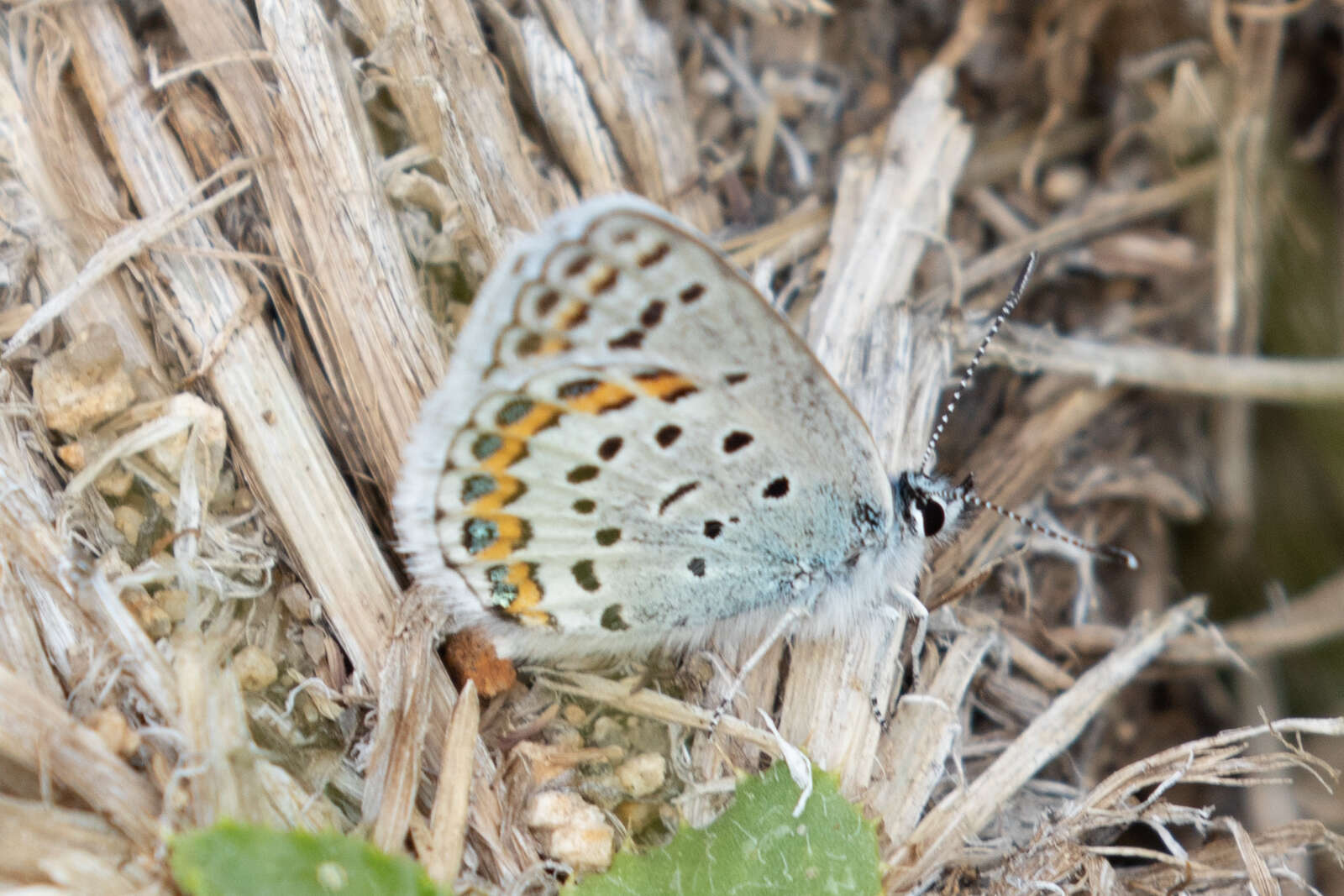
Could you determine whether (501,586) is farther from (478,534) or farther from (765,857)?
(765,857)

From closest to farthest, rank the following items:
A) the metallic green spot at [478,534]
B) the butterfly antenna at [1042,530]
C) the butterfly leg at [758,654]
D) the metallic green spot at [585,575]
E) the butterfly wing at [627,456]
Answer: the butterfly wing at [627,456]
the metallic green spot at [478,534]
the metallic green spot at [585,575]
the butterfly leg at [758,654]
the butterfly antenna at [1042,530]

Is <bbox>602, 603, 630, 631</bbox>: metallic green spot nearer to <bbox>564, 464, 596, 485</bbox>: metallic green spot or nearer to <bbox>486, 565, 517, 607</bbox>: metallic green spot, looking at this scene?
<bbox>486, 565, 517, 607</bbox>: metallic green spot

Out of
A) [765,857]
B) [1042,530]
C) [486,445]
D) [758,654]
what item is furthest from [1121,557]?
[486,445]

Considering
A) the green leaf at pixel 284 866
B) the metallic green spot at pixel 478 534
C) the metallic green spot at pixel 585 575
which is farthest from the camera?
the metallic green spot at pixel 585 575

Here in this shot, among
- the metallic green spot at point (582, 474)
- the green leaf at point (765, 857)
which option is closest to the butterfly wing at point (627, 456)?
the metallic green spot at point (582, 474)

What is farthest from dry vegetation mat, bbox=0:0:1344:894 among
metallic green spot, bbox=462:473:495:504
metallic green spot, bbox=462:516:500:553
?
metallic green spot, bbox=462:473:495:504

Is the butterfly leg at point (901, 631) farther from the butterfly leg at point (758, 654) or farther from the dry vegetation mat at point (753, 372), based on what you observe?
the butterfly leg at point (758, 654)
